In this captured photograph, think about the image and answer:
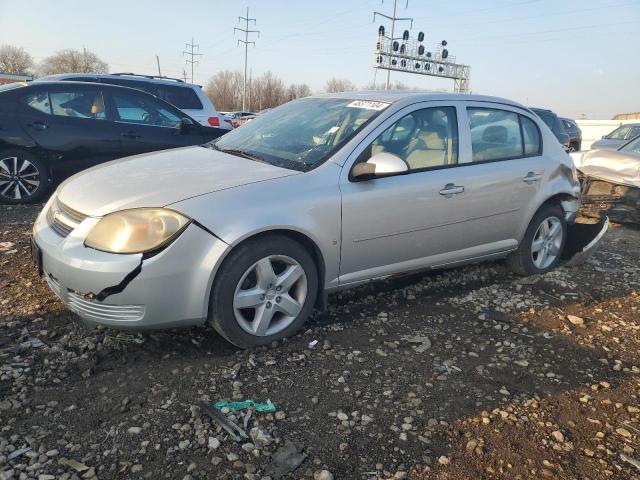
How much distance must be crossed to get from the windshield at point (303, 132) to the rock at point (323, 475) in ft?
6.07

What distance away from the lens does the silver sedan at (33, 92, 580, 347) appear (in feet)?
9.27

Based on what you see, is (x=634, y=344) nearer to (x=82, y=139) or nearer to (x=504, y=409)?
(x=504, y=409)

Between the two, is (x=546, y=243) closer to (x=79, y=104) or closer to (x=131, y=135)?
(x=131, y=135)

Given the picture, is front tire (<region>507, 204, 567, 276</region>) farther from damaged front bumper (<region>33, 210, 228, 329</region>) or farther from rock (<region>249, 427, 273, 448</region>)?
rock (<region>249, 427, 273, 448</region>)

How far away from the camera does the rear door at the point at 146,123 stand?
689 centimetres

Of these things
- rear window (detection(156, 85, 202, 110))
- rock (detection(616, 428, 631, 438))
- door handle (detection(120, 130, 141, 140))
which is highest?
rear window (detection(156, 85, 202, 110))

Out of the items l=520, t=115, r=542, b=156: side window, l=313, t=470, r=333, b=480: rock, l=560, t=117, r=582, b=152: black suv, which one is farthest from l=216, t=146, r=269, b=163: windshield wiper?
l=560, t=117, r=582, b=152: black suv

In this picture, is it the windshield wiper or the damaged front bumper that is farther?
the windshield wiper

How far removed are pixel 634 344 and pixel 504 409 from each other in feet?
5.07

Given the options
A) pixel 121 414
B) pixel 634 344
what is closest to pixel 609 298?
pixel 634 344

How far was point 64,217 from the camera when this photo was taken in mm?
3105

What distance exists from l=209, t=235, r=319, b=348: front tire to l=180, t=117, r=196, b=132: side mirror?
418cm

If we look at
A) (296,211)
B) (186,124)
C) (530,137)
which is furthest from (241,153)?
(186,124)

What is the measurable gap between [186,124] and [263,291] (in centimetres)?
444
